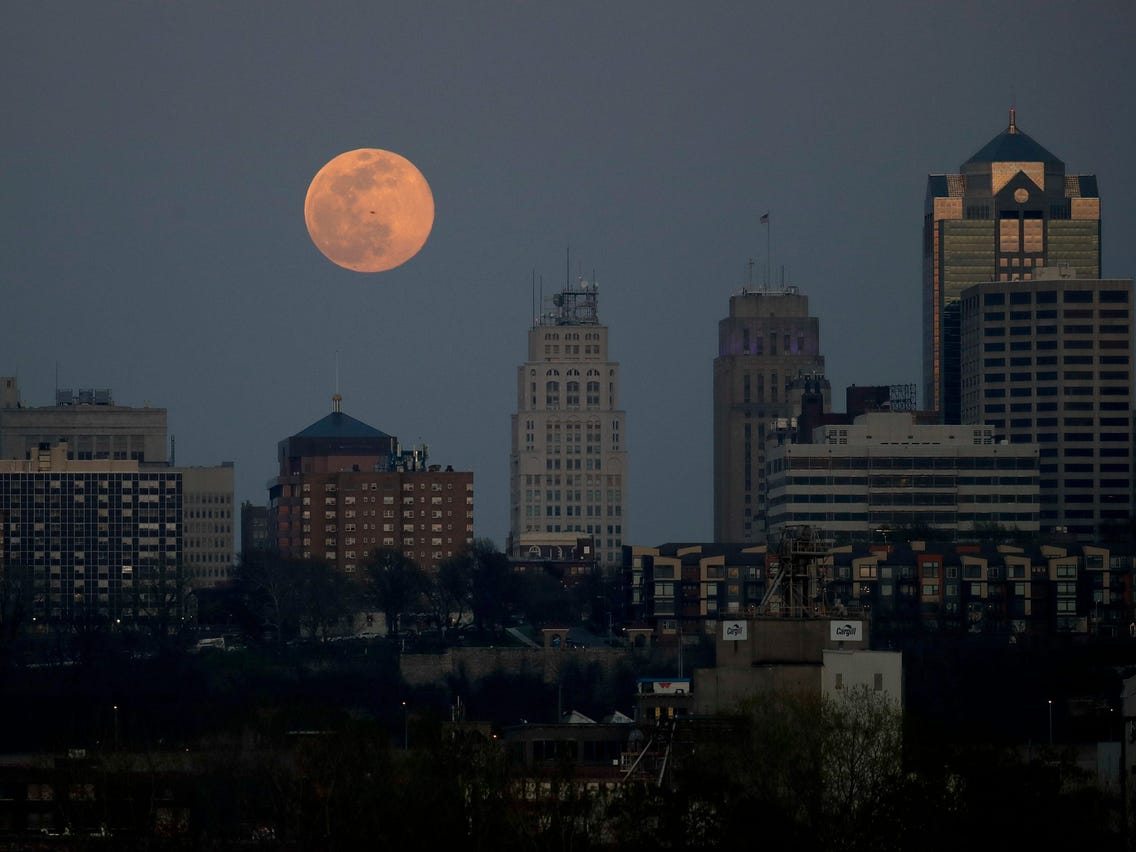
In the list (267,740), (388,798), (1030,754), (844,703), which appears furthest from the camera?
(267,740)

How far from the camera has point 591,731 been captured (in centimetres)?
16962

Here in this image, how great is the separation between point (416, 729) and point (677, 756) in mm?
20047

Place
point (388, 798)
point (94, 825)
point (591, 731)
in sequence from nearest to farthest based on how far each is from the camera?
point (388, 798) → point (94, 825) → point (591, 731)

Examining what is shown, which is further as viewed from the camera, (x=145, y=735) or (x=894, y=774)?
(x=145, y=735)

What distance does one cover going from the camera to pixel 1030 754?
453 feet

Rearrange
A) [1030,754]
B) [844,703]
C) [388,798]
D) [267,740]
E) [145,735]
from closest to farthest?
[388,798] < [844,703] < [1030,754] < [267,740] < [145,735]

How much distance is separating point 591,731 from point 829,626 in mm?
38811

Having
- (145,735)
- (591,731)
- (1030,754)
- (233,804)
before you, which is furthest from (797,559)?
(145,735)

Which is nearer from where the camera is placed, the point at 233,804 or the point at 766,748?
the point at 766,748

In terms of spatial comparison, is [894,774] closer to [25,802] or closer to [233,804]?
[233,804]

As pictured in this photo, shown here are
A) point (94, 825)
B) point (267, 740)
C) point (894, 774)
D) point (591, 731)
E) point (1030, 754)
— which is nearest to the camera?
point (894, 774)

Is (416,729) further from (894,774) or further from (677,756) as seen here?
(894,774)

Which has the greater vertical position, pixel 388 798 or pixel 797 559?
pixel 797 559

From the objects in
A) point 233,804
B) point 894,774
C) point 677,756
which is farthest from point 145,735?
point 894,774
